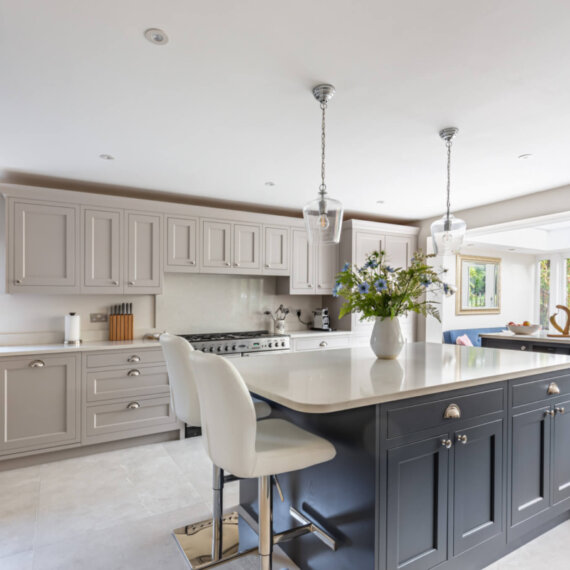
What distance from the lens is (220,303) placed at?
4.66 m

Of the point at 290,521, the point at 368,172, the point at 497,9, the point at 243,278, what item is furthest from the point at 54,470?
the point at 497,9

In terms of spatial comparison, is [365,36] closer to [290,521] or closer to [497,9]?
[497,9]

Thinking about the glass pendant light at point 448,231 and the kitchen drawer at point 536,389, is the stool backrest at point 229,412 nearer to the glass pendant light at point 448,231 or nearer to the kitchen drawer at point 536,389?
the kitchen drawer at point 536,389

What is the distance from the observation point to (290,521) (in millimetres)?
1988

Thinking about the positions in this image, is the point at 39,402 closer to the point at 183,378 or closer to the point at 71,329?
the point at 71,329

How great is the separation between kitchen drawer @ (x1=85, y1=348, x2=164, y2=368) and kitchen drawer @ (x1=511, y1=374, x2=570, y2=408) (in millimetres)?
2879

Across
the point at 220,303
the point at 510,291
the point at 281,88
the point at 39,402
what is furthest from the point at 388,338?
the point at 510,291

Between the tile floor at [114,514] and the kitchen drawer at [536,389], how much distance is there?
800 millimetres

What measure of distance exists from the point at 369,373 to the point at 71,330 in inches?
115

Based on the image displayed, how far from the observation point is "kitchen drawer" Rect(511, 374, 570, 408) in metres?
2.05

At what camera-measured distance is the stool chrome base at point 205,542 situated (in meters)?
1.98

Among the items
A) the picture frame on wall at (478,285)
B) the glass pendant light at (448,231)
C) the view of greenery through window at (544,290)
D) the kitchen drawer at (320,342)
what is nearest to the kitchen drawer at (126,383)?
the kitchen drawer at (320,342)

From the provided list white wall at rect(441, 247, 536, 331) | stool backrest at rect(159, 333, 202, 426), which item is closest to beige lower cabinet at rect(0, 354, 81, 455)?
stool backrest at rect(159, 333, 202, 426)

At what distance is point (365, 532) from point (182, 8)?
2113 millimetres
